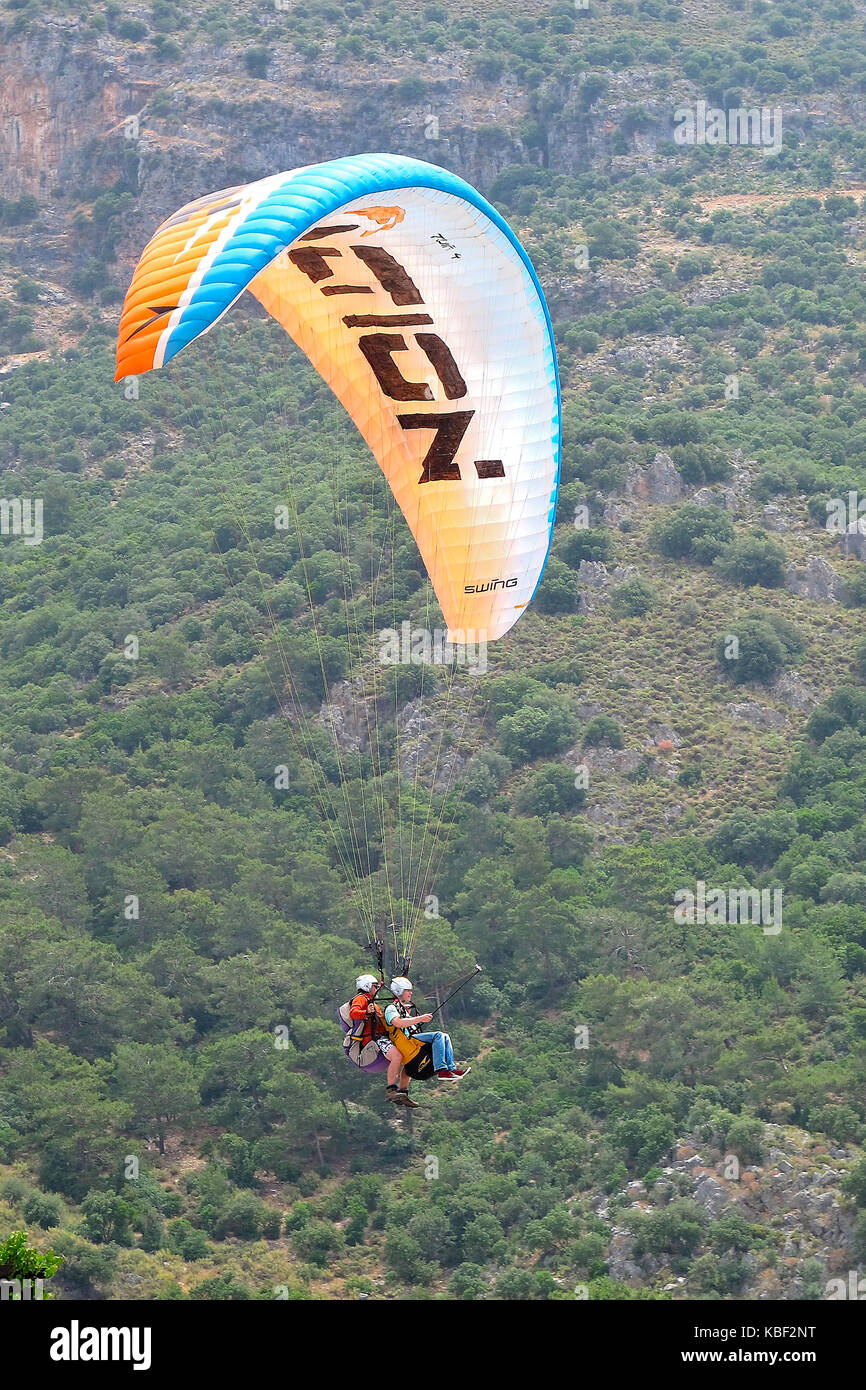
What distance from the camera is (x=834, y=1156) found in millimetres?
45375

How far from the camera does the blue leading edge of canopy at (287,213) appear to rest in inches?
998

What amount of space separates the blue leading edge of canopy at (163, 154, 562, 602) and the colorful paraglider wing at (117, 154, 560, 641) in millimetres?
82

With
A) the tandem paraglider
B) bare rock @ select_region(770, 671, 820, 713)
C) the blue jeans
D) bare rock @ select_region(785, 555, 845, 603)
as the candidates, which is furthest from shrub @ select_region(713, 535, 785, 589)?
the blue jeans

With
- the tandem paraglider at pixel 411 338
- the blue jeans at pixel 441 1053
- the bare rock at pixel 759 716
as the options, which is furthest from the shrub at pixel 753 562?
the blue jeans at pixel 441 1053

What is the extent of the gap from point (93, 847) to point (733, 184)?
41.5 metres

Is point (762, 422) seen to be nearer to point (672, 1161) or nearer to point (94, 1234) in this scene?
point (672, 1161)

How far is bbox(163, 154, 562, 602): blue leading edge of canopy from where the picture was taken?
25.4m

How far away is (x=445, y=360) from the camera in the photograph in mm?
30391

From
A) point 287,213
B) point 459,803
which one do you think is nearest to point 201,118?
point 459,803

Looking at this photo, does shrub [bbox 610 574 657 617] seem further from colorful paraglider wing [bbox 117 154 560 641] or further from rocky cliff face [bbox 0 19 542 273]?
colorful paraglider wing [bbox 117 154 560 641]

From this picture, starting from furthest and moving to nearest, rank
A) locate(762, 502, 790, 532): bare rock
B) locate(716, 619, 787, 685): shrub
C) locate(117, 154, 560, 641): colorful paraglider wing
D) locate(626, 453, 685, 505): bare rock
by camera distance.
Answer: locate(626, 453, 685, 505): bare rock → locate(762, 502, 790, 532): bare rock → locate(716, 619, 787, 685): shrub → locate(117, 154, 560, 641): colorful paraglider wing

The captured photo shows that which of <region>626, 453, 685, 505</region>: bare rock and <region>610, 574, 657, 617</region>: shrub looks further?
<region>626, 453, 685, 505</region>: bare rock
